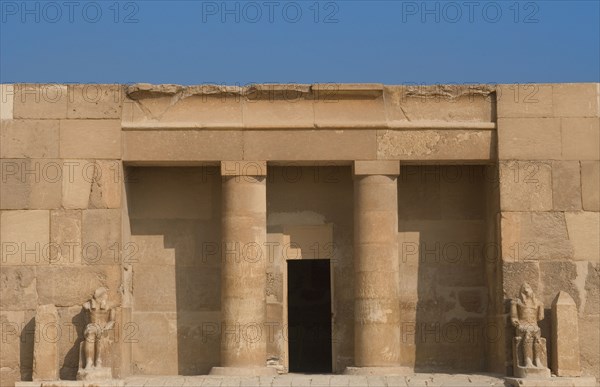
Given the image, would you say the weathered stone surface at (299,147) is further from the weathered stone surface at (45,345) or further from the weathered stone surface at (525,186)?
the weathered stone surface at (45,345)

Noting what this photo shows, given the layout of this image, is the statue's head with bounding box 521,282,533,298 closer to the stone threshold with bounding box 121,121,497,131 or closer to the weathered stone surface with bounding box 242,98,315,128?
the stone threshold with bounding box 121,121,497,131

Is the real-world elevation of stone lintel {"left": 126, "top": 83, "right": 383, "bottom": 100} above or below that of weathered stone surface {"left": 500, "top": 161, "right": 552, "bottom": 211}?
above

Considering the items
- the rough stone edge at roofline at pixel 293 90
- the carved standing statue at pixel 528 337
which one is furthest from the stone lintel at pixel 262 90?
Result: the carved standing statue at pixel 528 337

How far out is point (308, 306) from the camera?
25.2 meters

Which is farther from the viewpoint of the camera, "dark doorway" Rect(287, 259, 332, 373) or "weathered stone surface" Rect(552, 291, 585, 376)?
"dark doorway" Rect(287, 259, 332, 373)

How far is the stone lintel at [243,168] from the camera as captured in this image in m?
19.9

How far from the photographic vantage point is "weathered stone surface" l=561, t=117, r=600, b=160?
1995 cm

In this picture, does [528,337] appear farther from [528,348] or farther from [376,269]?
[376,269]

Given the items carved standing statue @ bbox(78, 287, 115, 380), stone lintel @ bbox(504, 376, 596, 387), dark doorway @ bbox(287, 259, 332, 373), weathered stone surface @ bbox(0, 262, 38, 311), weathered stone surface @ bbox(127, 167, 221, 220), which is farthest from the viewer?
dark doorway @ bbox(287, 259, 332, 373)

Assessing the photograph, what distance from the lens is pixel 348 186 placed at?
68.4 feet

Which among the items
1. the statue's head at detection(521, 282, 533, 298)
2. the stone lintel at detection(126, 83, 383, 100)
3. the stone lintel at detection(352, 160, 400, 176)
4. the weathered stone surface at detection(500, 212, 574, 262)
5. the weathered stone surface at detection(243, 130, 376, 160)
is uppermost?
the stone lintel at detection(126, 83, 383, 100)

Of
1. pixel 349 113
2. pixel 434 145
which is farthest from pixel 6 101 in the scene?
pixel 434 145

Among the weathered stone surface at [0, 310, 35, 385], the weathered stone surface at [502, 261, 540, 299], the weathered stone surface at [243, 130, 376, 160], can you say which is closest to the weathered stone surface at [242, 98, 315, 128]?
the weathered stone surface at [243, 130, 376, 160]

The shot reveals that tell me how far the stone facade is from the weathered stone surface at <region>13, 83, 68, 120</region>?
4cm
